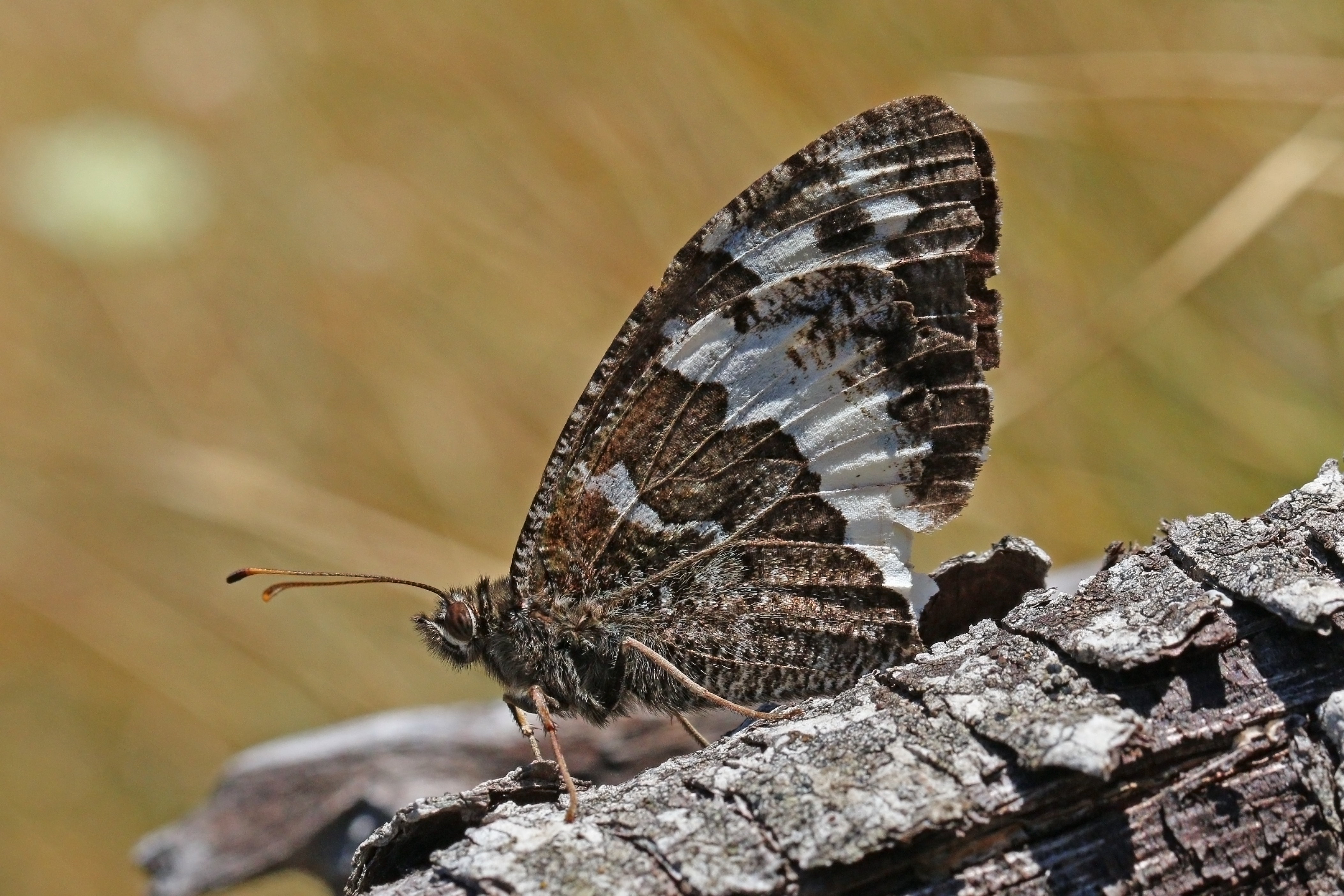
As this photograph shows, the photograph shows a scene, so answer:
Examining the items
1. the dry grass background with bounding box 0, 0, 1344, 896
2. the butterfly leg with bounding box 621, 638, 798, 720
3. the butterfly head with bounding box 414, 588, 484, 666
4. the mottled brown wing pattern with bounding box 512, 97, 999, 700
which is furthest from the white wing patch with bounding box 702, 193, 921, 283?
the dry grass background with bounding box 0, 0, 1344, 896

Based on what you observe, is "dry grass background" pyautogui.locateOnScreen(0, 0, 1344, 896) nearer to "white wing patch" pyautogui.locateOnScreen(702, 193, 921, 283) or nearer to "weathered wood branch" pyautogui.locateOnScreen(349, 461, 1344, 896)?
"white wing patch" pyautogui.locateOnScreen(702, 193, 921, 283)

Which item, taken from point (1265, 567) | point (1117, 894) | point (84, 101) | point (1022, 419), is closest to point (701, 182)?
point (1022, 419)

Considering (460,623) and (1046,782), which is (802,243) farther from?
(1046,782)

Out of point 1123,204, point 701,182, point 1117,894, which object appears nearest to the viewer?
point 1117,894

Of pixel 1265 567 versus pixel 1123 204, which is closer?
pixel 1265 567

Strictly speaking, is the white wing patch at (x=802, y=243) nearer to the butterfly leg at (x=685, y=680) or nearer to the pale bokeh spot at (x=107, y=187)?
the butterfly leg at (x=685, y=680)

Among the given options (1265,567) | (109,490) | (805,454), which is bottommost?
(1265,567)

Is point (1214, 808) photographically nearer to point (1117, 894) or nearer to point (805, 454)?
point (1117, 894)
